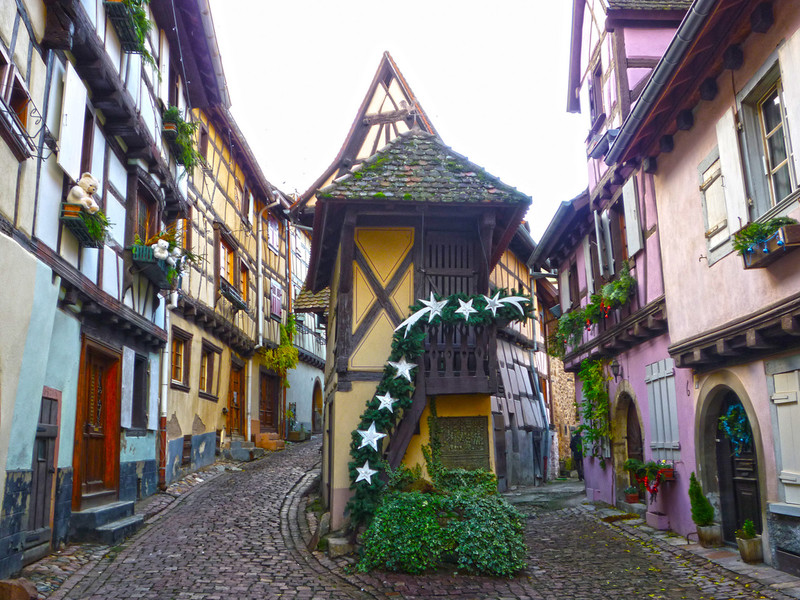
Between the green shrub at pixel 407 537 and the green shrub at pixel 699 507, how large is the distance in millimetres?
3252

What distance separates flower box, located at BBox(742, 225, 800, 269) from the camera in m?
6.19

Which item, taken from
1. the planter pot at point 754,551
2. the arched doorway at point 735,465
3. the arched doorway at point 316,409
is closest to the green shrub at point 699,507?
the arched doorway at point 735,465

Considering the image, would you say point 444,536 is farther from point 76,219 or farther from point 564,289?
point 564,289

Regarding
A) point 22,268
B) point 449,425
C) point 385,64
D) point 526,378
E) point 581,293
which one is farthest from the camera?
point 526,378

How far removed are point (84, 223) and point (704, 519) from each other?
7.94m

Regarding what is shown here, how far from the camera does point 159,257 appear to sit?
10344 millimetres

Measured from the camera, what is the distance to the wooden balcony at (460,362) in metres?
8.79

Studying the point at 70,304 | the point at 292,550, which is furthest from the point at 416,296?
the point at 70,304

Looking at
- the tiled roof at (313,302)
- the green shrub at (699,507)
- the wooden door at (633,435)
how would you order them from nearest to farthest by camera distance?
1. the green shrub at (699,507)
2. the wooden door at (633,435)
3. the tiled roof at (313,302)

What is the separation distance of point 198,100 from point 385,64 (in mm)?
4148

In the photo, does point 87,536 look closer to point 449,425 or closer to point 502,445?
point 449,425

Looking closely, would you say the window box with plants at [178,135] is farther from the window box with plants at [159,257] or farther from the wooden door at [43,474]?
the wooden door at [43,474]

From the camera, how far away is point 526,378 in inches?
833

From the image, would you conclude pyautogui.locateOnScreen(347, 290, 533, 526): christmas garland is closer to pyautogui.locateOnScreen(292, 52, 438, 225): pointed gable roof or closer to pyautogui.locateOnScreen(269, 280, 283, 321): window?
pyautogui.locateOnScreen(292, 52, 438, 225): pointed gable roof
